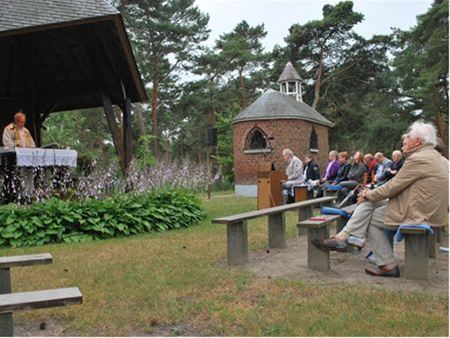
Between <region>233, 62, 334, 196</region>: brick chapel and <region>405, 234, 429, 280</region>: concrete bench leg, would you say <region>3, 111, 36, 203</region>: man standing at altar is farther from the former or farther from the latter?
<region>233, 62, 334, 196</region>: brick chapel

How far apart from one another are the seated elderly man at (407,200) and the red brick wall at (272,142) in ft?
65.1

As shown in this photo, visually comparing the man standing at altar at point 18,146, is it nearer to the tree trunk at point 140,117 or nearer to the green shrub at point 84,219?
the green shrub at point 84,219

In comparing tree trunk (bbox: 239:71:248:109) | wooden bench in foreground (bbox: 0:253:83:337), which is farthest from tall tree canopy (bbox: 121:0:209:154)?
wooden bench in foreground (bbox: 0:253:83:337)

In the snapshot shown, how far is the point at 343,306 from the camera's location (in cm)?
423

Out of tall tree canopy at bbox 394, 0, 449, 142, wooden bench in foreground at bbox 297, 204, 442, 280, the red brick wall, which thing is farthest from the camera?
the red brick wall

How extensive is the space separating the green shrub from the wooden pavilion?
3.18m

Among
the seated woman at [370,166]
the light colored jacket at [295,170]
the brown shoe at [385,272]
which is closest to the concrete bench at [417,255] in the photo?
the brown shoe at [385,272]

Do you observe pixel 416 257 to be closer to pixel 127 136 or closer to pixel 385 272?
pixel 385 272

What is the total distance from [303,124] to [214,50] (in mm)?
16460

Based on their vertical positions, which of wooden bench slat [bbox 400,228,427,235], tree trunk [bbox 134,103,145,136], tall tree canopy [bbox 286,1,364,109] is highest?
tall tree canopy [bbox 286,1,364,109]

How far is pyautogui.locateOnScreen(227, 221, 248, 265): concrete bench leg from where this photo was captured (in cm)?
611

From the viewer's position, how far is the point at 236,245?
6.15m

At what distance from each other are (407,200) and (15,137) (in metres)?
8.56

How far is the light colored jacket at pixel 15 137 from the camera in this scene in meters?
10.3
